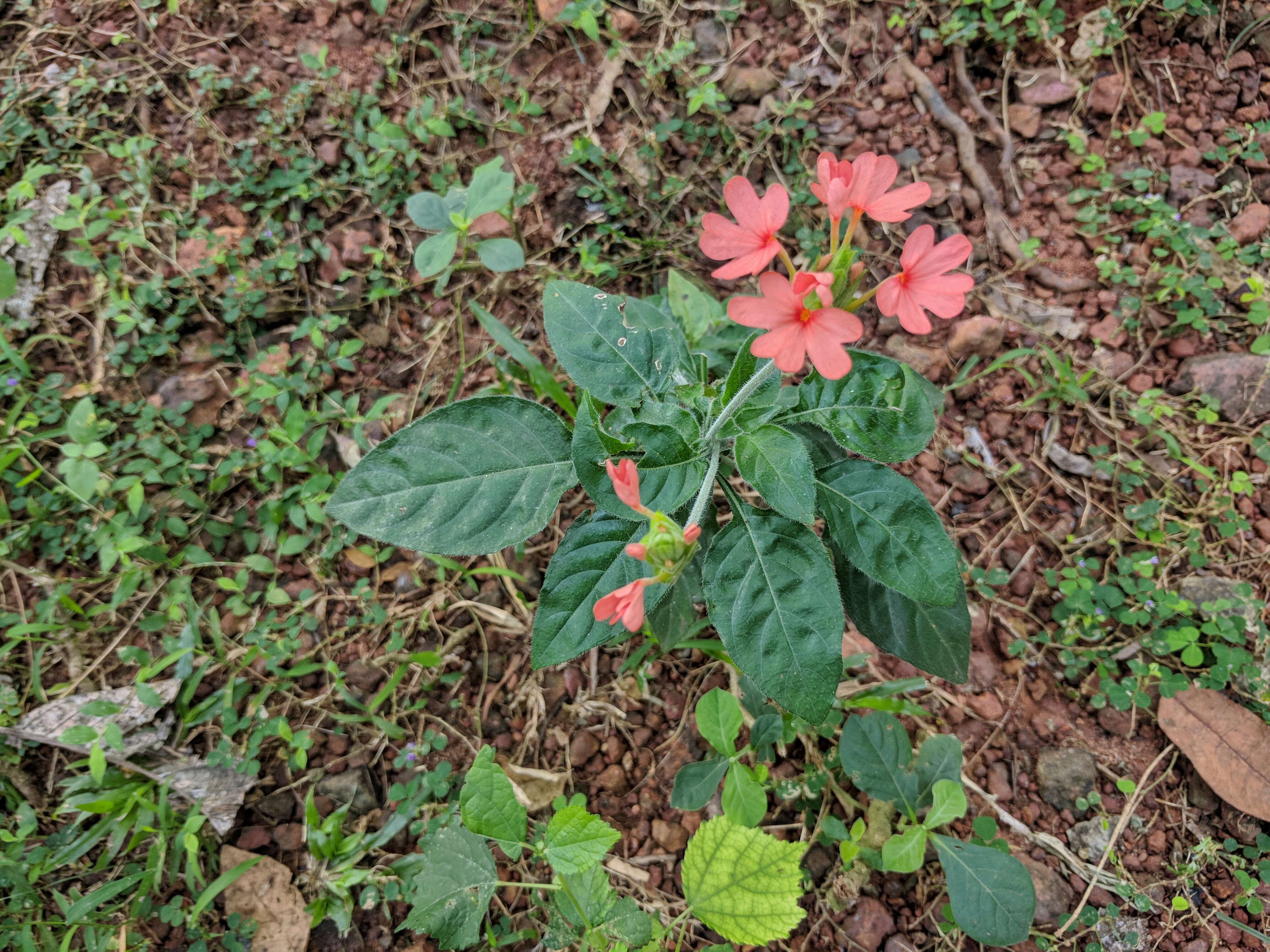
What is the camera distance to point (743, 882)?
1.56 metres

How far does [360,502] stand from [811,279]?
3.37 feet

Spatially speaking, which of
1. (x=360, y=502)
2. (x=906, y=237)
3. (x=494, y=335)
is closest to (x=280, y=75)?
(x=494, y=335)

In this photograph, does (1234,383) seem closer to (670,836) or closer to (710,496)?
(710,496)

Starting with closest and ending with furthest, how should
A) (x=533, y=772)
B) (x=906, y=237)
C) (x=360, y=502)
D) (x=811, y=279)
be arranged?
(x=811, y=279)
(x=360, y=502)
(x=533, y=772)
(x=906, y=237)

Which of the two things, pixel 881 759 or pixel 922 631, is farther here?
pixel 881 759

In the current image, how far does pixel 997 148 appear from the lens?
271 cm

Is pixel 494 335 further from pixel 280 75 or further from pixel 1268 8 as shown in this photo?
pixel 1268 8

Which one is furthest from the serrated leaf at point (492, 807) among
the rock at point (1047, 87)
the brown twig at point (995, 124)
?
the rock at point (1047, 87)

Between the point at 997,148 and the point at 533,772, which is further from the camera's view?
the point at 997,148

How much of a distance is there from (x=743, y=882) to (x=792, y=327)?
1146 mm

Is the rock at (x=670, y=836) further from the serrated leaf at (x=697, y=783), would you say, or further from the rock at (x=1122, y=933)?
the rock at (x=1122, y=933)

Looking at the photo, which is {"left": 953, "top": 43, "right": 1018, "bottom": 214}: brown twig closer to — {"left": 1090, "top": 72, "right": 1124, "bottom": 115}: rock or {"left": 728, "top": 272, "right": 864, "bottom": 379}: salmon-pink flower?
{"left": 1090, "top": 72, "right": 1124, "bottom": 115}: rock

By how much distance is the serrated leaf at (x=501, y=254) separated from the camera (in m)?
2.34

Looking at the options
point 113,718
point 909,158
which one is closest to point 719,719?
point 113,718
